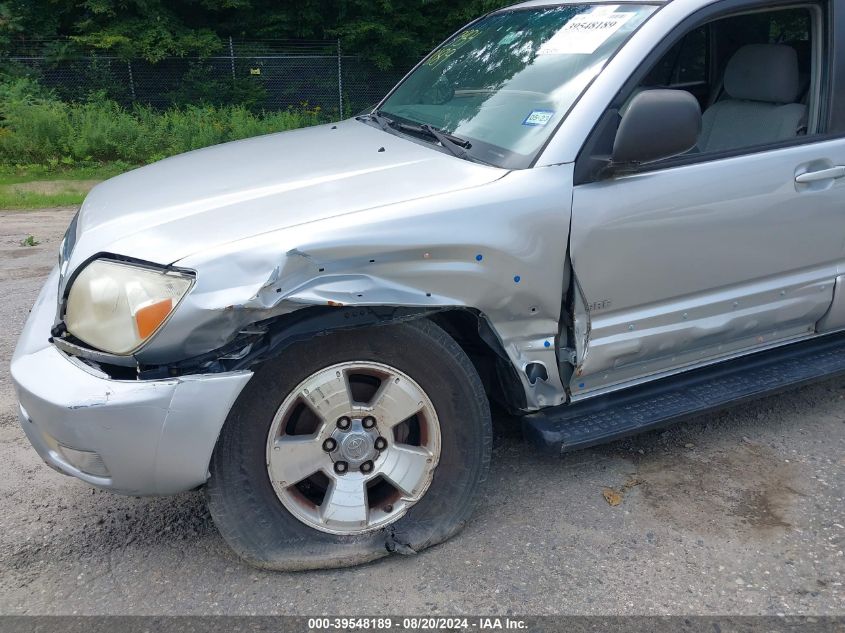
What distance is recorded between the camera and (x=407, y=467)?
2793 mm

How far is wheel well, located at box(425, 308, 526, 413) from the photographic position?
2.85 metres

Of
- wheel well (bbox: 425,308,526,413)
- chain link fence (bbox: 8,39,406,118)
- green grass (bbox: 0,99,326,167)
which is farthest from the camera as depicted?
chain link fence (bbox: 8,39,406,118)

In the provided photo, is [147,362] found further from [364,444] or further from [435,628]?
[435,628]

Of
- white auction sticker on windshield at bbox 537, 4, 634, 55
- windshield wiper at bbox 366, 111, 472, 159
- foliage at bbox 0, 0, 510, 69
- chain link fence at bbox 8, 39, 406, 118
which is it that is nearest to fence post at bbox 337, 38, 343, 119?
chain link fence at bbox 8, 39, 406, 118

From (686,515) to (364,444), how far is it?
1282 mm

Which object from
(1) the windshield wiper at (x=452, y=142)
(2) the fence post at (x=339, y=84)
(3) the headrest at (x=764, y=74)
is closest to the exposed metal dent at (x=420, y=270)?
(1) the windshield wiper at (x=452, y=142)

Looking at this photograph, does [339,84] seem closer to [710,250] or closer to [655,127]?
[710,250]

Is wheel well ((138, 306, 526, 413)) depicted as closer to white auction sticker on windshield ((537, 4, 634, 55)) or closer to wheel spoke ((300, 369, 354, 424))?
wheel spoke ((300, 369, 354, 424))

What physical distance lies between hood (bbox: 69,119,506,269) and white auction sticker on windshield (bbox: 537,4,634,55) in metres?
0.68

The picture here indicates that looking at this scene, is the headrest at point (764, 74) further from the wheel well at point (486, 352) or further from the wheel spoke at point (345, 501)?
the wheel spoke at point (345, 501)

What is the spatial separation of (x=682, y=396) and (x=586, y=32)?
4.96 ft

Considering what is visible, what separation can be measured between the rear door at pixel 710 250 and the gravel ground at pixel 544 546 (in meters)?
0.47

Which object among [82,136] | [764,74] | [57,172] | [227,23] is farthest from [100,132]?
[764,74]

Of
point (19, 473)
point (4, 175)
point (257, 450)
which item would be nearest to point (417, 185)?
point (257, 450)
